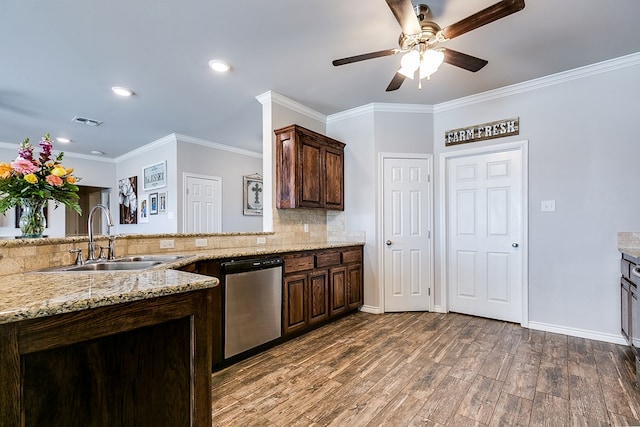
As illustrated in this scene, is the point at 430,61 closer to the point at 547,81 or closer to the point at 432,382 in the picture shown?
the point at 547,81

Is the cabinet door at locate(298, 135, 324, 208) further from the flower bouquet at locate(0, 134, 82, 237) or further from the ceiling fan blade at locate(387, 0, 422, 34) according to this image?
the flower bouquet at locate(0, 134, 82, 237)

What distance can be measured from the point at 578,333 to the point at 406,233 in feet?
6.25

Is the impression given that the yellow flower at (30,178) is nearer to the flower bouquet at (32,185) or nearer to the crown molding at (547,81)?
the flower bouquet at (32,185)

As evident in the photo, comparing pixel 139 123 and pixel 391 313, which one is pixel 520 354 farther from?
pixel 139 123

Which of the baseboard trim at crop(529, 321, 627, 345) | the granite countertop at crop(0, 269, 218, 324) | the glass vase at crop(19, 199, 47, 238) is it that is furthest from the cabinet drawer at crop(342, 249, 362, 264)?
the glass vase at crop(19, 199, 47, 238)

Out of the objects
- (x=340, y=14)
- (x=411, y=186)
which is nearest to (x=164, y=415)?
(x=340, y=14)

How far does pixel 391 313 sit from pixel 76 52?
4153 millimetres

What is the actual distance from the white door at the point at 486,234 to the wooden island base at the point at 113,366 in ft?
10.9

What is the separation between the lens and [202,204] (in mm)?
5414

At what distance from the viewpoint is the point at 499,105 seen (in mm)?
3484

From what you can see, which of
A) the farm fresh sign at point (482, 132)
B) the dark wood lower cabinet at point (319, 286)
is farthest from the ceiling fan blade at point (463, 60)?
the dark wood lower cabinet at point (319, 286)

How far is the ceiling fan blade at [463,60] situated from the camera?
2158 millimetres

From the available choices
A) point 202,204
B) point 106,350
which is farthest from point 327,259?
point 202,204

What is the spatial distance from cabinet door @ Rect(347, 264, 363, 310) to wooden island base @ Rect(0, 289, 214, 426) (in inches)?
100
